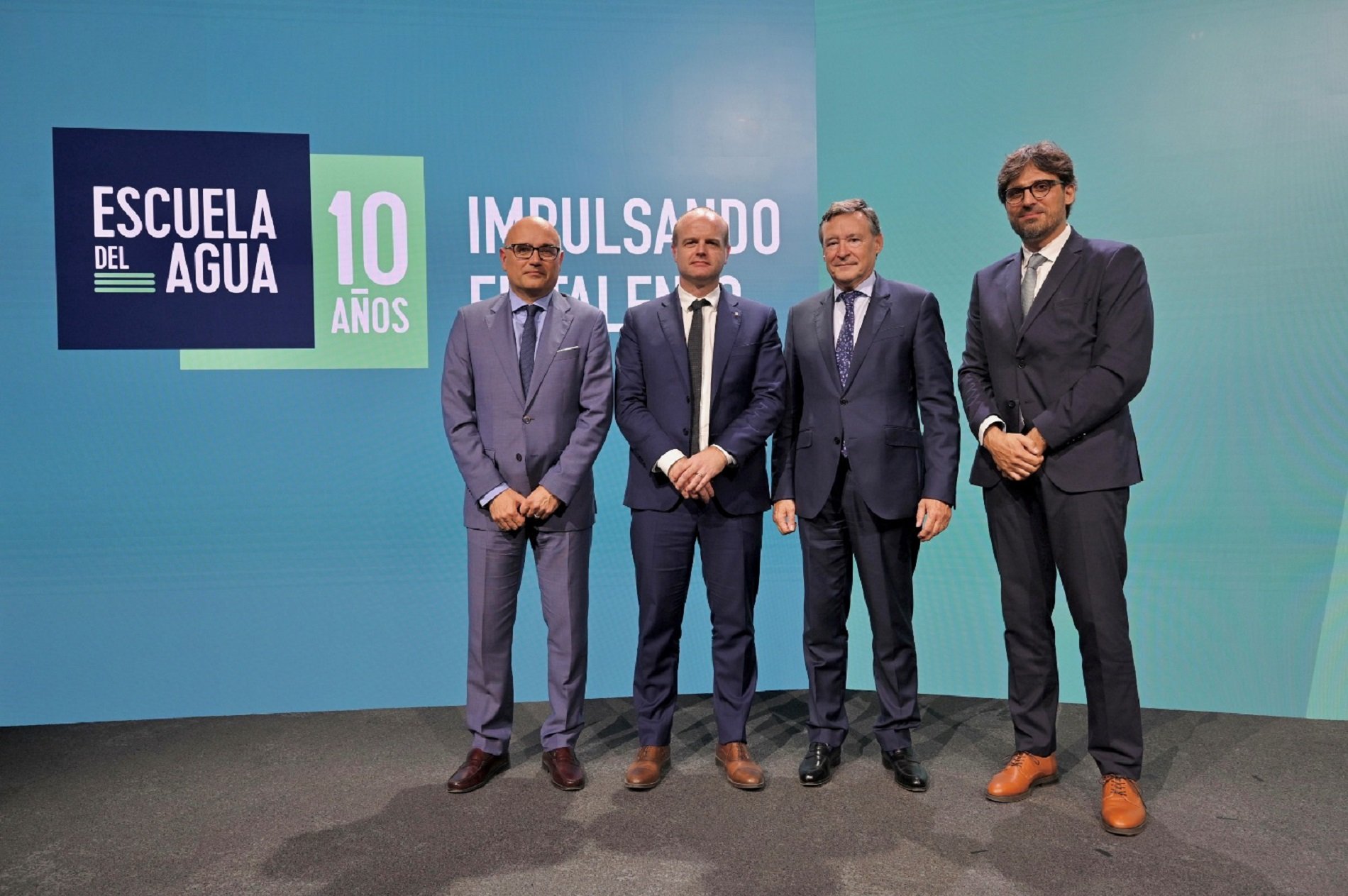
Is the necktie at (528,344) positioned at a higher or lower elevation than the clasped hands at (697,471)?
higher

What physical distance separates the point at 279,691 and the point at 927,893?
112 inches

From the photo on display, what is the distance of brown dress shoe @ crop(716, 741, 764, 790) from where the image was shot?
122 inches

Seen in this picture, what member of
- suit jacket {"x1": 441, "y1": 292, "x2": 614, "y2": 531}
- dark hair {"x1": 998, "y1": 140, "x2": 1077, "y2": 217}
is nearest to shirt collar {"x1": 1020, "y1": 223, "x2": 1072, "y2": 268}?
dark hair {"x1": 998, "y1": 140, "x2": 1077, "y2": 217}

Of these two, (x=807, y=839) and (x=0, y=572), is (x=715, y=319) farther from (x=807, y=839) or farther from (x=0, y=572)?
(x=0, y=572)

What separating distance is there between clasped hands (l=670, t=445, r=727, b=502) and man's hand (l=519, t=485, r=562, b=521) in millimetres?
390

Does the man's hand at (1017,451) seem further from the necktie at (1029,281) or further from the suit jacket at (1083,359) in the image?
the necktie at (1029,281)

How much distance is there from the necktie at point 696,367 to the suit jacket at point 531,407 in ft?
0.94

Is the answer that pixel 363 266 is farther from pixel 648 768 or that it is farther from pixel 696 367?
pixel 648 768

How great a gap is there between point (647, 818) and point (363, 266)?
248 centimetres

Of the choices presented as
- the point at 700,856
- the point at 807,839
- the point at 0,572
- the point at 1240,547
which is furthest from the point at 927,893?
the point at 0,572

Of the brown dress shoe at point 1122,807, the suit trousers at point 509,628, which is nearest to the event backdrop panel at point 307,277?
the suit trousers at point 509,628

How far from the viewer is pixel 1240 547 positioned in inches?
156

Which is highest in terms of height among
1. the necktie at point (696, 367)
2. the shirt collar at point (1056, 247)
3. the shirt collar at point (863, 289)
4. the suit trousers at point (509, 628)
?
the shirt collar at point (1056, 247)

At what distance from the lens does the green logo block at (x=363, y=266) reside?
159 inches
